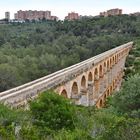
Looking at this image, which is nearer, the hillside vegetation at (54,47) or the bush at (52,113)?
the bush at (52,113)

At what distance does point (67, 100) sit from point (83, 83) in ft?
49.9

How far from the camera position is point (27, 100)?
732 inches

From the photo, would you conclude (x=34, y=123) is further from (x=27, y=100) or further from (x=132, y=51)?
(x=132, y=51)

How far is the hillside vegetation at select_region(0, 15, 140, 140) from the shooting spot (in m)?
11.3

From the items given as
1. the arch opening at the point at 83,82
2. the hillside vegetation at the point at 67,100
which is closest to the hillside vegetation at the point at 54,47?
the hillside vegetation at the point at 67,100

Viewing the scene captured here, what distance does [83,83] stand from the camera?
1280 inches

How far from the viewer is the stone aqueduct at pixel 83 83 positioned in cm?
1927

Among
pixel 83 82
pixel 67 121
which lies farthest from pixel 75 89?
pixel 67 121

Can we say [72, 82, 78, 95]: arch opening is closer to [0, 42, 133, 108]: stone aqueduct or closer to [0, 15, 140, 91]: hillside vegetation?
[0, 42, 133, 108]: stone aqueduct

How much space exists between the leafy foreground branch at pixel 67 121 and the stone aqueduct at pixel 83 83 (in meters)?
2.11

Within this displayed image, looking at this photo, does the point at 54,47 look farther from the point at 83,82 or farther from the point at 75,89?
the point at 75,89

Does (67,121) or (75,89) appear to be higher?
(67,121)

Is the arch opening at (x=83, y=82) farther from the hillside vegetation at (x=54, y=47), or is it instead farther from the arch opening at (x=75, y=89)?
the hillside vegetation at (x=54, y=47)

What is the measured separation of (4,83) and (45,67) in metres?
12.2
